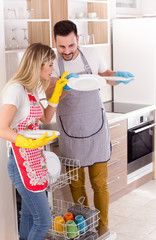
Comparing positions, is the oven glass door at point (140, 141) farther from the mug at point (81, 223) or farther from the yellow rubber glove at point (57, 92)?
the yellow rubber glove at point (57, 92)

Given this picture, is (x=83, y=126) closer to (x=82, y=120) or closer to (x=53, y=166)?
(x=82, y=120)

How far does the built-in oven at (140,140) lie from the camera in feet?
12.4

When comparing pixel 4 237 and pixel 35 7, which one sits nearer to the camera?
pixel 4 237

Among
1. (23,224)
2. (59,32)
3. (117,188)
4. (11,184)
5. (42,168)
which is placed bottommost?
(117,188)

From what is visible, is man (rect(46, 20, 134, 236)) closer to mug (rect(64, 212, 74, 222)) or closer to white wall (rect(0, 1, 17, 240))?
mug (rect(64, 212, 74, 222))

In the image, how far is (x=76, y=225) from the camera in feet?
8.49

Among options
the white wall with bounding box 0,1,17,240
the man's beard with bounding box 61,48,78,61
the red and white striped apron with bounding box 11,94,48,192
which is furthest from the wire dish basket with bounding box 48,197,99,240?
the man's beard with bounding box 61,48,78,61

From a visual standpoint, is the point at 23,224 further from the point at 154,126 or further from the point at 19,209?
the point at 154,126

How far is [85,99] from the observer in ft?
8.75

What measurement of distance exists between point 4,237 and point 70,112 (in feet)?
2.95

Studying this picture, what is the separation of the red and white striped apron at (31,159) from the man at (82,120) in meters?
0.43

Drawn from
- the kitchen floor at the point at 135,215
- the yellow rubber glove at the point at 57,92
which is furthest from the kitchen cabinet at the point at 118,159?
the yellow rubber glove at the point at 57,92

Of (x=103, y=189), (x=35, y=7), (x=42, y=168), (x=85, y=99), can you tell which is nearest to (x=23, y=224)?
(x=42, y=168)

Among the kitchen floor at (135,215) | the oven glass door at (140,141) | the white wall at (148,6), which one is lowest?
the kitchen floor at (135,215)
